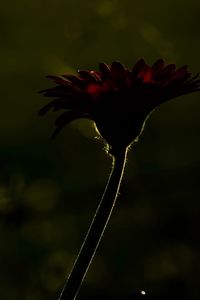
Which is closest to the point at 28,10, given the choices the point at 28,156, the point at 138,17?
the point at 138,17

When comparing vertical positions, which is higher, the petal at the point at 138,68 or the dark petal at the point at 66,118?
the petal at the point at 138,68

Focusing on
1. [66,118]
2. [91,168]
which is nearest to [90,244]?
[66,118]

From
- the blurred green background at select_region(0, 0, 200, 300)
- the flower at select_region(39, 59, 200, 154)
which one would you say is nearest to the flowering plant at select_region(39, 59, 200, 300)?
the flower at select_region(39, 59, 200, 154)

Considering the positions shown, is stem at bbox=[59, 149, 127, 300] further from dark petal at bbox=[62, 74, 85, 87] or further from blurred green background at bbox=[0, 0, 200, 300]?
blurred green background at bbox=[0, 0, 200, 300]

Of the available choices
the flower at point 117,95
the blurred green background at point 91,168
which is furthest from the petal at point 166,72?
the blurred green background at point 91,168

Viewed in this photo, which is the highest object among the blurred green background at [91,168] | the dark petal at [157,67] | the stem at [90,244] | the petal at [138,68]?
the petal at [138,68]

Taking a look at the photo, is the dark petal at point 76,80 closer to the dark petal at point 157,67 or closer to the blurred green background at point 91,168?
the dark petal at point 157,67

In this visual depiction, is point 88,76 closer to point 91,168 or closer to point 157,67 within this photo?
point 157,67
